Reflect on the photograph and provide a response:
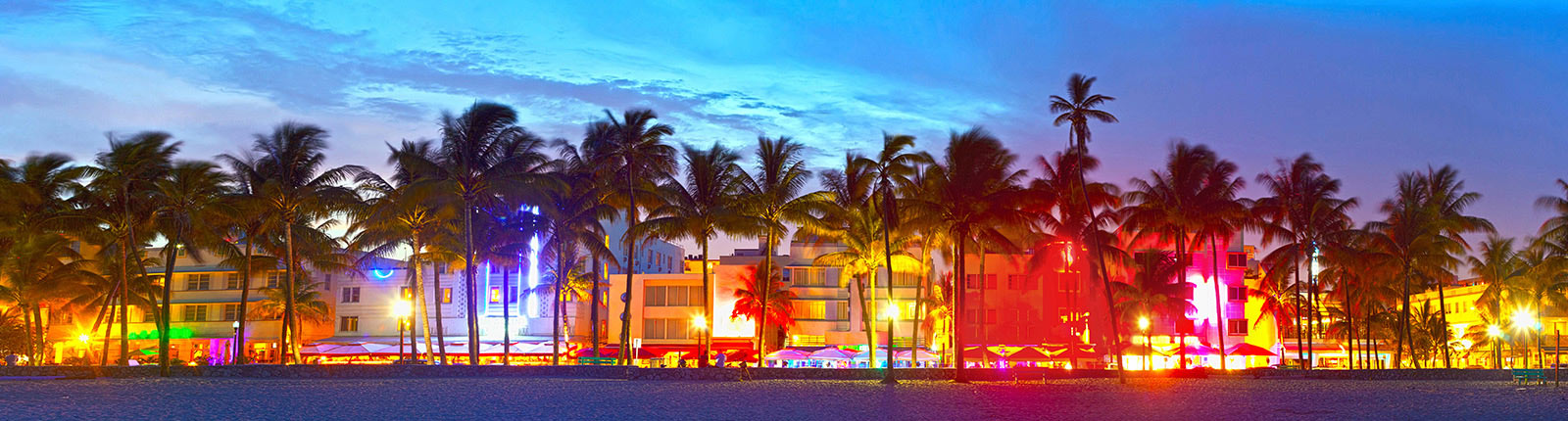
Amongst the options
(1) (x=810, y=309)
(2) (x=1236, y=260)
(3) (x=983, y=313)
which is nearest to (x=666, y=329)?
(1) (x=810, y=309)

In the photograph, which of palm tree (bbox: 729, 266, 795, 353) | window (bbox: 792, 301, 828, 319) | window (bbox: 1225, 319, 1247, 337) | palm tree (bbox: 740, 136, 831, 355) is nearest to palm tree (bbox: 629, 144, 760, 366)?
palm tree (bbox: 740, 136, 831, 355)

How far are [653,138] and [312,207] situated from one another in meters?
12.5

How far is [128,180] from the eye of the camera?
1681 inches

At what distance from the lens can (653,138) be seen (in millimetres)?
51062

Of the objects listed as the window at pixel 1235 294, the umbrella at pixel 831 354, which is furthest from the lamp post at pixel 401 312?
the window at pixel 1235 294

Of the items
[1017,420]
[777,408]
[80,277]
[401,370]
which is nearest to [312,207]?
[401,370]

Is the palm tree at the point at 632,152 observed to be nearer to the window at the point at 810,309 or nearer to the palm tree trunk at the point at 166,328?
the palm tree trunk at the point at 166,328

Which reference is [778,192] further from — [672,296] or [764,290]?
[672,296]

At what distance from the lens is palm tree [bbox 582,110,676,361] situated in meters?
50.8

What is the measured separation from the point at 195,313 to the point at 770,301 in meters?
39.3

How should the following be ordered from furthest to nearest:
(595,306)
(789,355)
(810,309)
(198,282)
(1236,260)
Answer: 1. (198,282)
2. (1236,260)
3. (810,309)
4. (789,355)
5. (595,306)

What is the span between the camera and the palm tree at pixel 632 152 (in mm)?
50750

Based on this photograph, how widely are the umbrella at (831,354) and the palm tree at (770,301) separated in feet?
25.6

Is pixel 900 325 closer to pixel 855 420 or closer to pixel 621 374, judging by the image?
pixel 621 374
